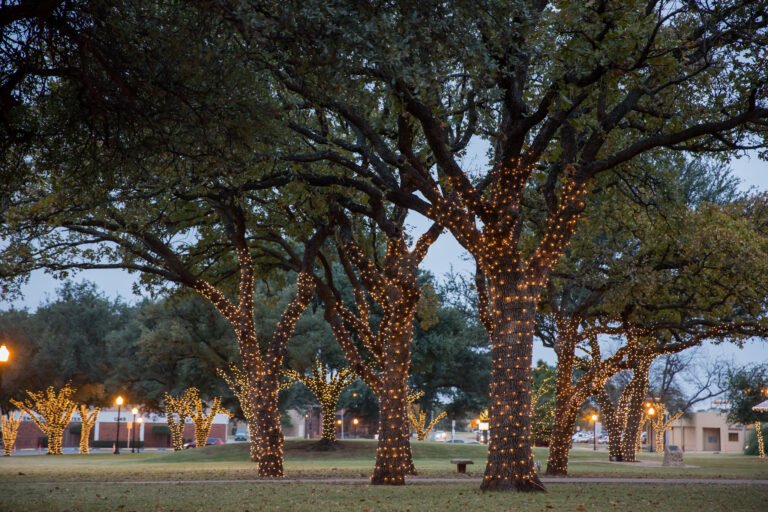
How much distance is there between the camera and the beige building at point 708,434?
85.0 m

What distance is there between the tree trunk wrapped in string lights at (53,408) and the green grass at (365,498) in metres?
33.6

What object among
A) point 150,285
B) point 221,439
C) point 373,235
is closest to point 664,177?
point 373,235

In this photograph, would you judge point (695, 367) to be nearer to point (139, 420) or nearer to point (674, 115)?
point (139, 420)

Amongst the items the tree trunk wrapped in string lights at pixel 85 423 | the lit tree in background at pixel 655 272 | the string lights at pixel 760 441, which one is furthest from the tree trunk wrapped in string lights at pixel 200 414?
the string lights at pixel 760 441

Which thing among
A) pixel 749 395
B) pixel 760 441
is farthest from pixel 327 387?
pixel 749 395

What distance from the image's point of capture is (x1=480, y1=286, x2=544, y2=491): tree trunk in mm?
14328

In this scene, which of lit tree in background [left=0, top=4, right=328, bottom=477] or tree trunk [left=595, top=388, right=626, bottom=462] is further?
tree trunk [left=595, top=388, right=626, bottom=462]

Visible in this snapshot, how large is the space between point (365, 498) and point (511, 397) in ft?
10.5

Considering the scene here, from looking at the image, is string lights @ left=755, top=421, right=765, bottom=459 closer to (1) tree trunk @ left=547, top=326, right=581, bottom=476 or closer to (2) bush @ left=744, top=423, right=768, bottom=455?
(2) bush @ left=744, top=423, right=768, bottom=455

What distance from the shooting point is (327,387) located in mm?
37875

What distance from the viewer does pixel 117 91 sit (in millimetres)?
11188

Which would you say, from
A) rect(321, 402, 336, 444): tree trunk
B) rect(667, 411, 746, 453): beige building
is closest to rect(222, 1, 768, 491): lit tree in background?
rect(321, 402, 336, 444): tree trunk

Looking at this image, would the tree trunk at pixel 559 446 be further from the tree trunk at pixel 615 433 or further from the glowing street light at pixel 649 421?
the glowing street light at pixel 649 421

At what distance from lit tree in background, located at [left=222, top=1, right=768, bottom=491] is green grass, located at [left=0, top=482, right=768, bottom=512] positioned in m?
1.54
